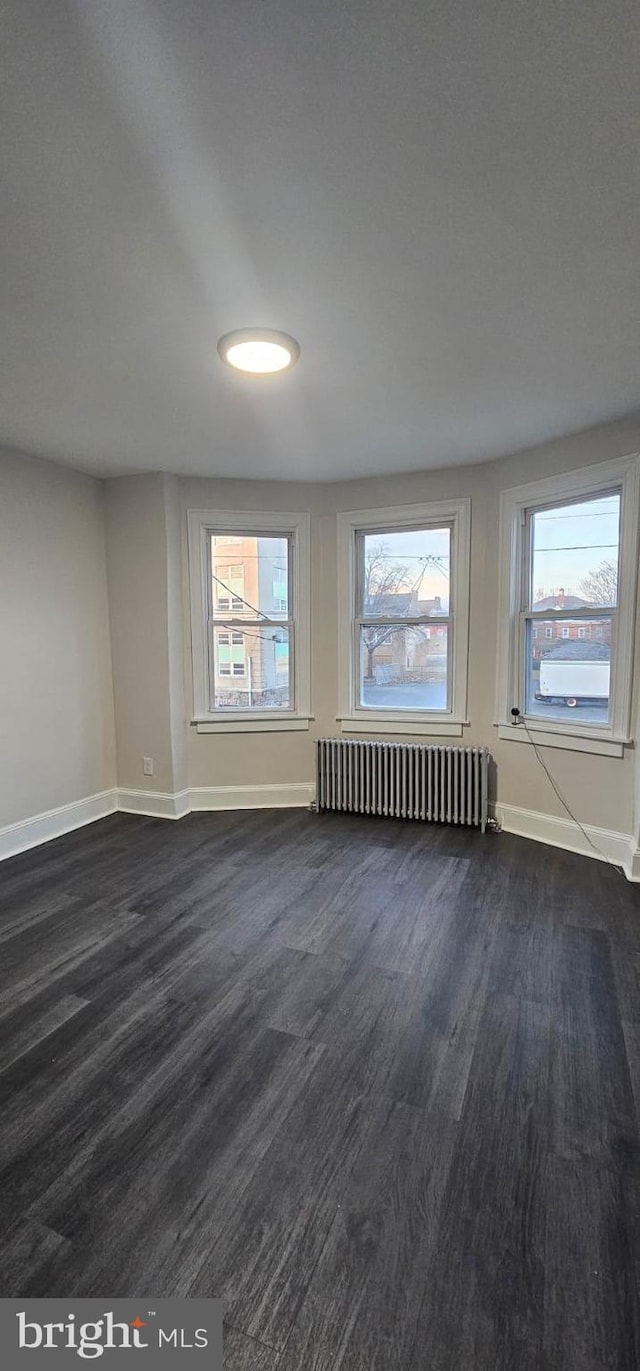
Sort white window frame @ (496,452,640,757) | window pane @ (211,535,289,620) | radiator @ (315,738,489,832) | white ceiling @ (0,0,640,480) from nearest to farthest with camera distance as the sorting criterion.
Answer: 1. white ceiling @ (0,0,640,480)
2. white window frame @ (496,452,640,757)
3. radiator @ (315,738,489,832)
4. window pane @ (211,535,289,620)

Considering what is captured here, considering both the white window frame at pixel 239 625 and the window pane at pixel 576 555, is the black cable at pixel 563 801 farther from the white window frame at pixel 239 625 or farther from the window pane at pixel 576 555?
the white window frame at pixel 239 625

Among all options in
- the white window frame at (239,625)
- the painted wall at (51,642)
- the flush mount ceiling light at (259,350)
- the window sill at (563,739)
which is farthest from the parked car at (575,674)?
the painted wall at (51,642)

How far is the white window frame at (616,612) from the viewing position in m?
3.10

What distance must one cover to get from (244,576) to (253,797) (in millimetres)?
1766

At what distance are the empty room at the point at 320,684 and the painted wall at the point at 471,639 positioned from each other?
3 centimetres

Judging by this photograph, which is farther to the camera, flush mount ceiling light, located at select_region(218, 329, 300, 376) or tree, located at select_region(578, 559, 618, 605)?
tree, located at select_region(578, 559, 618, 605)

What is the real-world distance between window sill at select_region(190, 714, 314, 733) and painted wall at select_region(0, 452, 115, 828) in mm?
763

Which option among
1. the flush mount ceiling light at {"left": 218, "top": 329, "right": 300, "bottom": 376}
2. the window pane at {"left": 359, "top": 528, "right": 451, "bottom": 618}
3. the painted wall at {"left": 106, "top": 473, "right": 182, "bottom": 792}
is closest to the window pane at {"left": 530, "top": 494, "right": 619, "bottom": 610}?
the window pane at {"left": 359, "top": 528, "right": 451, "bottom": 618}

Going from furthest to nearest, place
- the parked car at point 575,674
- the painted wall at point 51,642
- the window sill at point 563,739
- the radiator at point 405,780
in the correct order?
the radiator at point 405,780 < the painted wall at point 51,642 < the parked car at point 575,674 < the window sill at point 563,739

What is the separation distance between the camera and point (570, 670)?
351 centimetres

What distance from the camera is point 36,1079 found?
→ 169 cm

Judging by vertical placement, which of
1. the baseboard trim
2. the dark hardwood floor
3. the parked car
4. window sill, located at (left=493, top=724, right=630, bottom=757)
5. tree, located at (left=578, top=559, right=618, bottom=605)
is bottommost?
the dark hardwood floor

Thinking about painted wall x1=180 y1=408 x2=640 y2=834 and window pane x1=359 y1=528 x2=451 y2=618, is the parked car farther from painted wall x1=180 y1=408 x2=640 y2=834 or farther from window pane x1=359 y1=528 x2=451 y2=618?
window pane x1=359 y1=528 x2=451 y2=618

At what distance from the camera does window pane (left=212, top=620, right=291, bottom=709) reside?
4297 millimetres
